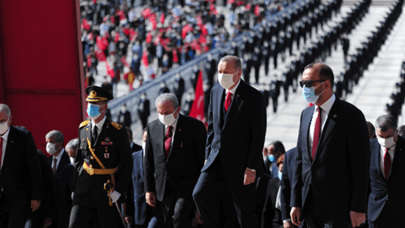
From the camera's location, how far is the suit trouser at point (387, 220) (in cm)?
489

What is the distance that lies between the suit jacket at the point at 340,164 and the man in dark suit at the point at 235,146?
22.9 inches

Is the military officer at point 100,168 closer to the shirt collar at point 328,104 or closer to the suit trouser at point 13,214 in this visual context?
the suit trouser at point 13,214

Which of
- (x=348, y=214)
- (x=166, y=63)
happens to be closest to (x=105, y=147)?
(x=348, y=214)

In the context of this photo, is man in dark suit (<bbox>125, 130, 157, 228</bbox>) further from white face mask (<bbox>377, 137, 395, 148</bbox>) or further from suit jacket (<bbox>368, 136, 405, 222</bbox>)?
white face mask (<bbox>377, 137, 395, 148</bbox>)

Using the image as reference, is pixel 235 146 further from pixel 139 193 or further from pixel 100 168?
pixel 139 193

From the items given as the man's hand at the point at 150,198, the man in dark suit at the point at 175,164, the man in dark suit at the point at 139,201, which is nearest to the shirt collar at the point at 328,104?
the man in dark suit at the point at 175,164

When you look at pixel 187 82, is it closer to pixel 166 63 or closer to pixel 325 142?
pixel 166 63

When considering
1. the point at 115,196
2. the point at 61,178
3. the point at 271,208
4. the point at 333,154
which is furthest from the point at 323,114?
the point at 61,178

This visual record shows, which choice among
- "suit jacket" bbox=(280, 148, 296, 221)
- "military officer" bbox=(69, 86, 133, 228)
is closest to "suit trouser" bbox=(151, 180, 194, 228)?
"military officer" bbox=(69, 86, 133, 228)

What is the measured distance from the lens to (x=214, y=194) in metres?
4.62

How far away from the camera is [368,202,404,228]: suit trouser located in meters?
Answer: 4.89

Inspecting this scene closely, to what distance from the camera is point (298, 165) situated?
4.14 metres

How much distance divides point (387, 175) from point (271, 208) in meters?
1.39

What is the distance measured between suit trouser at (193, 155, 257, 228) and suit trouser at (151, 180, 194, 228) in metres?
0.36
